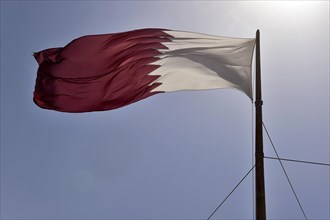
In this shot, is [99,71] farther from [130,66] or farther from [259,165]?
[259,165]

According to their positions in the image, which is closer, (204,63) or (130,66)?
(204,63)

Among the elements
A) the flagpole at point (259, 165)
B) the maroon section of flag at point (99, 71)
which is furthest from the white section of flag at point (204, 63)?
the flagpole at point (259, 165)

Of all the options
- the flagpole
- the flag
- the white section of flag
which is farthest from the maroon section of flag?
the flagpole

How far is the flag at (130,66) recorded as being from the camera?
568 inches

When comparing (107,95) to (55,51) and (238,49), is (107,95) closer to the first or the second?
(55,51)

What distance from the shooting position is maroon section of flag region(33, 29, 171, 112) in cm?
1526

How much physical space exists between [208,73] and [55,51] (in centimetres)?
512

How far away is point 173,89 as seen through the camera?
14.8 m

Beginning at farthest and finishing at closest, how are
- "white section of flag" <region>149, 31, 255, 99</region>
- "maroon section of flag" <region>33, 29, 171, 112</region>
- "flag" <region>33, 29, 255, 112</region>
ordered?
"maroon section of flag" <region>33, 29, 171, 112</region>, "flag" <region>33, 29, 255, 112</region>, "white section of flag" <region>149, 31, 255, 99</region>

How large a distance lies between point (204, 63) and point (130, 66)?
8.11ft


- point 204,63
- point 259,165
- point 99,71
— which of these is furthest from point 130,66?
point 259,165

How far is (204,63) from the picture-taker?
47.5ft

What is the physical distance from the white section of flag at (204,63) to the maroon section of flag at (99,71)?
0.34 metres

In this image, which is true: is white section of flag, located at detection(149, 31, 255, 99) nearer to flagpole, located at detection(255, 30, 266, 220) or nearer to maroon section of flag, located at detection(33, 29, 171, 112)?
maroon section of flag, located at detection(33, 29, 171, 112)
